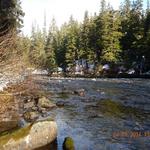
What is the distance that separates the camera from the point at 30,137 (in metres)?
14.3

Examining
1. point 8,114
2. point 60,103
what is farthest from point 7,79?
point 60,103

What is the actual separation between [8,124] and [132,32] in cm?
5809

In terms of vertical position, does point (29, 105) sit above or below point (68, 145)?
above

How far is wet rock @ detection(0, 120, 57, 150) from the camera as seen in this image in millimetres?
13689

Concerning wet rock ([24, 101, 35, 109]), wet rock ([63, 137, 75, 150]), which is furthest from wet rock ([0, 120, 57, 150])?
wet rock ([24, 101, 35, 109])

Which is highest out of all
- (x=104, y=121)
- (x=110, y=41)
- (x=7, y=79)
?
(x=110, y=41)

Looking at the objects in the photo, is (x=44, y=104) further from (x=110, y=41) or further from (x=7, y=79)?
(x=110, y=41)

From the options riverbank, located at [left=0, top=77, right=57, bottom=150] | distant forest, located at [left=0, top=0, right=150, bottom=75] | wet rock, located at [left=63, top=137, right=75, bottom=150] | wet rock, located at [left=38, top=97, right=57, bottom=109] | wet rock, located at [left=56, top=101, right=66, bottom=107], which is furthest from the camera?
distant forest, located at [left=0, top=0, right=150, bottom=75]

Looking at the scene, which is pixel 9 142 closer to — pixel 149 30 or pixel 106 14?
pixel 149 30

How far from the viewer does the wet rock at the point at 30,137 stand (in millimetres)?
13689
